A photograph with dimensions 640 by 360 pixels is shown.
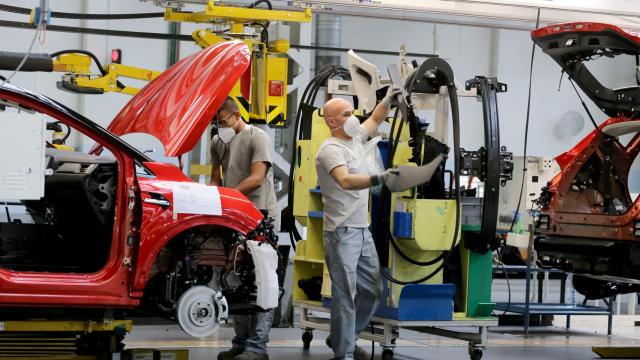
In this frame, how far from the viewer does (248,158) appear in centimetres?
774

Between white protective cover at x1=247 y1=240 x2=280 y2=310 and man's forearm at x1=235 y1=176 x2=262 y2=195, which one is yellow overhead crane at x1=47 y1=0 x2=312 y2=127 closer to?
man's forearm at x1=235 y1=176 x2=262 y2=195

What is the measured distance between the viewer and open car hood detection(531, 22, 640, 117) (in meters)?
7.73

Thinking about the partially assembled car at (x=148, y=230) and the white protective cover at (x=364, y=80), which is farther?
the white protective cover at (x=364, y=80)

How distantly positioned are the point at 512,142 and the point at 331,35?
4436 mm

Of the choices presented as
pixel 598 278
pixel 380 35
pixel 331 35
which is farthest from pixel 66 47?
pixel 598 278

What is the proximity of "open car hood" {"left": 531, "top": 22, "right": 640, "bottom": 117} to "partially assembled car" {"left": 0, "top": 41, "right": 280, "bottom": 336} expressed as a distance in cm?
267

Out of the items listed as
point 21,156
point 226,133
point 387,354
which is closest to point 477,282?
point 387,354

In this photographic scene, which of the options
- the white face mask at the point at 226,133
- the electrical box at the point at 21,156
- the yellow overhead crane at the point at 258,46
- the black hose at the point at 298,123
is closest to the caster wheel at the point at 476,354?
the black hose at the point at 298,123

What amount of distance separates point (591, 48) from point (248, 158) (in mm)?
2728

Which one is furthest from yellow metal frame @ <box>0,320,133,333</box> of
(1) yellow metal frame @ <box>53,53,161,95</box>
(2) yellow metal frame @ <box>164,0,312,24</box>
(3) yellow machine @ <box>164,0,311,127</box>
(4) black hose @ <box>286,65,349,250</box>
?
(1) yellow metal frame @ <box>53,53,161,95</box>

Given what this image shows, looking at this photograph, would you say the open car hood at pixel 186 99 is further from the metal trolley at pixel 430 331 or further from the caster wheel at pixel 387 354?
the caster wheel at pixel 387 354

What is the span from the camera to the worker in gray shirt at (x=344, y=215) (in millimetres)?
6883

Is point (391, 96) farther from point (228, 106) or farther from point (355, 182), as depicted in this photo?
point (228, 106)

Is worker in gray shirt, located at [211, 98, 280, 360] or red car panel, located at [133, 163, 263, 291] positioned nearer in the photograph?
red car panel, located at [133, 163, 263, 291]
